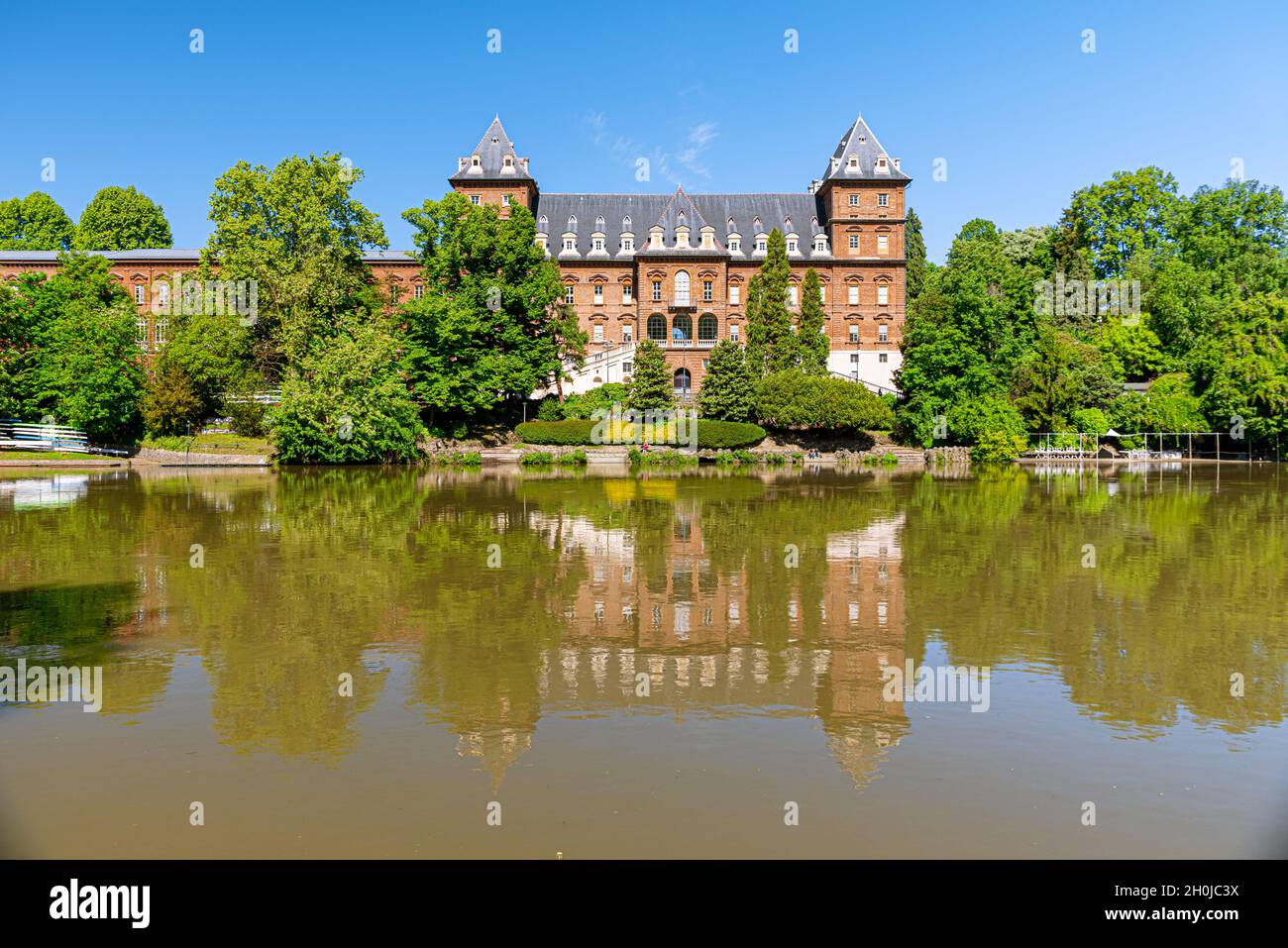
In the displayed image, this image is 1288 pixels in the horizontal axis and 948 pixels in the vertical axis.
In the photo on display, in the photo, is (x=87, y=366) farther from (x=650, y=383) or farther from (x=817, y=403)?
(x=817, y=403)

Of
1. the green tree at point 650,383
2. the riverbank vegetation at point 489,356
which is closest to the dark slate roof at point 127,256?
the riverbank vegetation at point 489,356

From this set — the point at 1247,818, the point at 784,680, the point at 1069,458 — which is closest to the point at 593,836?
the point at 784,680

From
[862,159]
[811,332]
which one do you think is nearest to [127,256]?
[811,332]

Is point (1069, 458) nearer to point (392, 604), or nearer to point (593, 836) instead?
point (392, 604)

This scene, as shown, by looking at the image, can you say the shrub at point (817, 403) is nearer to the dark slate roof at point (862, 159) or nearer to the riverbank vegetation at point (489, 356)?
the riverbank vegetation at point (489, 356)

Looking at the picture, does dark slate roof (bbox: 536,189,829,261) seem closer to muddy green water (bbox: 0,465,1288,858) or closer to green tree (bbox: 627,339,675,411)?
green tree (bbox: 627,339,675,411)

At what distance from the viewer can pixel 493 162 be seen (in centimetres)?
6881

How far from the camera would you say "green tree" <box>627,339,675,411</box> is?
54.2 m

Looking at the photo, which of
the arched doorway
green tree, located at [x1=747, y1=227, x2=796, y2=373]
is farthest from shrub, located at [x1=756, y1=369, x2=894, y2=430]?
the arched doorway

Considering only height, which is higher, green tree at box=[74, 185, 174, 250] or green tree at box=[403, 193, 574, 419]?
green tree at box=[74, 185, 174, 250]

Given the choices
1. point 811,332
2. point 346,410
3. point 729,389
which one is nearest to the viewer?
point 346,410

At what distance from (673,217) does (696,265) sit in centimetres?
435

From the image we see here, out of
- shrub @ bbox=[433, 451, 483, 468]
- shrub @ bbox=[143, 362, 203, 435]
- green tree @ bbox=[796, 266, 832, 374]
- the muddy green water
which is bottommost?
the muddy green water

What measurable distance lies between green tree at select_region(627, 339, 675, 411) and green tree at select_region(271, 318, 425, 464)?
1338 centimetres
